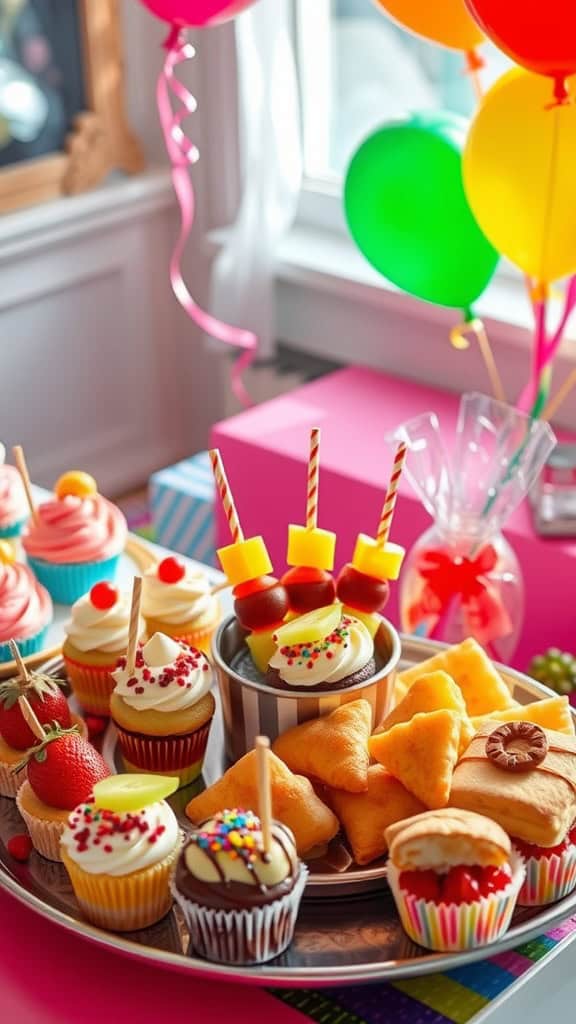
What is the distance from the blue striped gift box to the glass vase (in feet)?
2.53

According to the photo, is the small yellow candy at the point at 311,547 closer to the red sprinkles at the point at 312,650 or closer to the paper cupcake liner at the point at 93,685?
the red sprinkles at the point at 312,650

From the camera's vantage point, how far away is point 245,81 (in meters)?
2.95

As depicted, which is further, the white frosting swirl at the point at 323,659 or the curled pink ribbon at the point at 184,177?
the curled pink ribbon at the point at 184,177

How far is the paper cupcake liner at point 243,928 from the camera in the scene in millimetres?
1113

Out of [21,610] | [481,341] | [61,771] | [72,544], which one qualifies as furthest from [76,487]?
[481,341]

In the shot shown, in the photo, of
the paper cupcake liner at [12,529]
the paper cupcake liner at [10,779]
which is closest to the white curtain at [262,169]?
the paper cupcake liner at [12,529]

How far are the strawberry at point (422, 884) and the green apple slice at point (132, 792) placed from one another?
20 cm

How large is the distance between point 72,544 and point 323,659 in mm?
555

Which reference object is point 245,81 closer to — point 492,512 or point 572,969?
point 492,512

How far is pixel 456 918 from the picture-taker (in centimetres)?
112

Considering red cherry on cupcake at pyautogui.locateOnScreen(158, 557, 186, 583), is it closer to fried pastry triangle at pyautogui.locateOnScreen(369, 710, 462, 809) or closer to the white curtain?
fried pastry triangle at pyautogui.locateOnScreen(369, 710, 462, 809)

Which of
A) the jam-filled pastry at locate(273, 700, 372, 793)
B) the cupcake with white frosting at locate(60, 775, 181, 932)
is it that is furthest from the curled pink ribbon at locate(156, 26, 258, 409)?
the cupcake with white frosting at locate(60, 775, 181, 932)

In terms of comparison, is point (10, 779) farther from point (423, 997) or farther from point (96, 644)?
point (423, 997)

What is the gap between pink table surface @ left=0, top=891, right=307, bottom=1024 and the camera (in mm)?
1161
